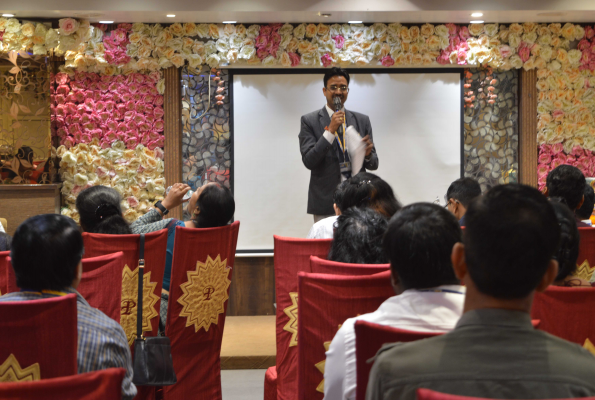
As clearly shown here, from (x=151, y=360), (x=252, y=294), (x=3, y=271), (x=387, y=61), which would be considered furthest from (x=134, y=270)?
(x=387, y=61)

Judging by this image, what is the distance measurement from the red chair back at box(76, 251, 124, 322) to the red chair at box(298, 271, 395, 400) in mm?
630

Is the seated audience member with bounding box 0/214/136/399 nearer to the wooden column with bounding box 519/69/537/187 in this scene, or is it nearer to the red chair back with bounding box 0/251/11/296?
the red chair back with bounding box 0/251/11/296

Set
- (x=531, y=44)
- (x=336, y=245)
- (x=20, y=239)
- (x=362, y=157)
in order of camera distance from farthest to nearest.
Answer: (x=531, y=44) < (x=362, y=157) < (x=336, y=245) < (x=20, y=239)

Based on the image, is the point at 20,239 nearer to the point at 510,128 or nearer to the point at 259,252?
the point at 259,252

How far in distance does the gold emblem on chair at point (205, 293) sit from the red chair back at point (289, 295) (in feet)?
1.16

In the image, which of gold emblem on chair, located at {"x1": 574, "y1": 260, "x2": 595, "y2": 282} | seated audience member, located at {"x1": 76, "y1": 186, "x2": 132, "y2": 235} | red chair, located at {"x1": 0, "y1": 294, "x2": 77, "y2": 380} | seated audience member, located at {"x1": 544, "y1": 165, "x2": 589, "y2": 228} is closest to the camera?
red chair, located at {"x1": 0, "y1": 294, "x2": 77, "y2": 380}

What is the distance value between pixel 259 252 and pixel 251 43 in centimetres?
181

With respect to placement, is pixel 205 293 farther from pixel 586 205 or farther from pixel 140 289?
pixel 586 205

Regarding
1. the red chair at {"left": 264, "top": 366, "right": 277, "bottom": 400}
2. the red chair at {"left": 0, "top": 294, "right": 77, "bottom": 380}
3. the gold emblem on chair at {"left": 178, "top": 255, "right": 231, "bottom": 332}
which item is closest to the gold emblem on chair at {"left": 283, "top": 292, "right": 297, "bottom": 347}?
the red chair at {"left": 264, "top": 366, "right": 277, "bottom": 400}

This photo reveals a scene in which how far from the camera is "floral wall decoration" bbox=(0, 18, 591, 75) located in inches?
187

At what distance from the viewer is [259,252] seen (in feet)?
16.3

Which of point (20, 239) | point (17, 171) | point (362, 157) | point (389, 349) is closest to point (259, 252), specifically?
point (362, 157)

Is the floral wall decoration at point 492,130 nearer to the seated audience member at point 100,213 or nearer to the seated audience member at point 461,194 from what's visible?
the seated audience member at point 461,194

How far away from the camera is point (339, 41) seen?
192 inches
